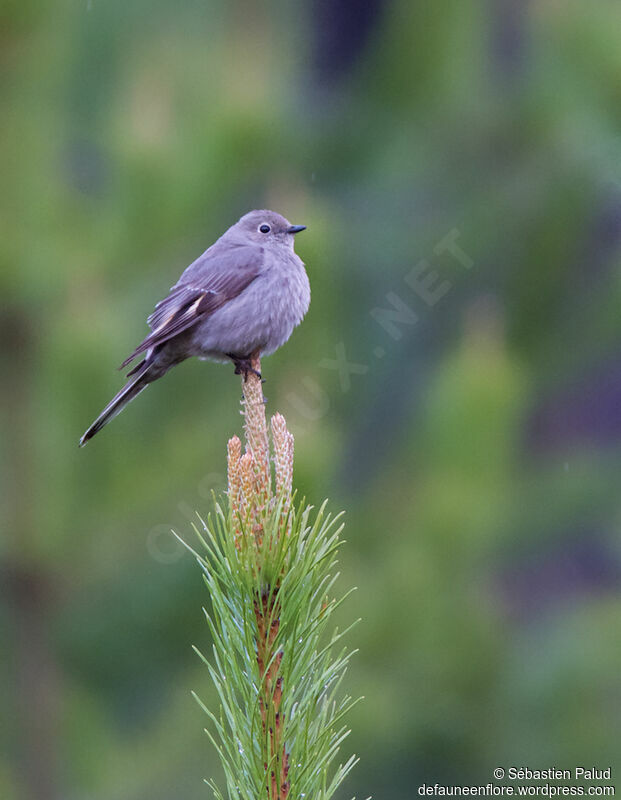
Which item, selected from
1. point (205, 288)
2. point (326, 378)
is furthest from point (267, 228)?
point (326, 378)

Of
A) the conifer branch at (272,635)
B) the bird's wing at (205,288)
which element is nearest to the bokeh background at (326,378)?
the bird's wing at (205,288)

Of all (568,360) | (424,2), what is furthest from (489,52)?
(568,360)

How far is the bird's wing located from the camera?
201 centimetres

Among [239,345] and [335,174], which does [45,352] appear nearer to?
[239,345]

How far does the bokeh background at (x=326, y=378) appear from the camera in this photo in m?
2.33

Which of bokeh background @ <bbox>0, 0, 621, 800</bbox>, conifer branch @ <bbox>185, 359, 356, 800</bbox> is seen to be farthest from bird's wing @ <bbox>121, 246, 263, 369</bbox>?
conifer branch @ <bbox>185, 359, 356, 800</bbox>

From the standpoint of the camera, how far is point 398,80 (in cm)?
309

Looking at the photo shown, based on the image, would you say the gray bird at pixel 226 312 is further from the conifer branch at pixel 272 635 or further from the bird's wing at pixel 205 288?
the conifer branch at pixel 272 635

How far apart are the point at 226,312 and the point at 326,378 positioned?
73 centimetres

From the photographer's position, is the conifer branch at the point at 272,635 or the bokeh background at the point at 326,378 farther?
the bokeh background at the point at 326,378

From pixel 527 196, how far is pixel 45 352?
156 cm

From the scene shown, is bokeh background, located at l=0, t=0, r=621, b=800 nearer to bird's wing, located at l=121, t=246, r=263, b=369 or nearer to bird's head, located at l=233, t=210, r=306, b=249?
bird's head, located at l=233, t=210, r=306, b=249

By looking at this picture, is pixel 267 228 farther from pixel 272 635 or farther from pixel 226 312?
pixel 272 635

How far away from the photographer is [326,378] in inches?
106
